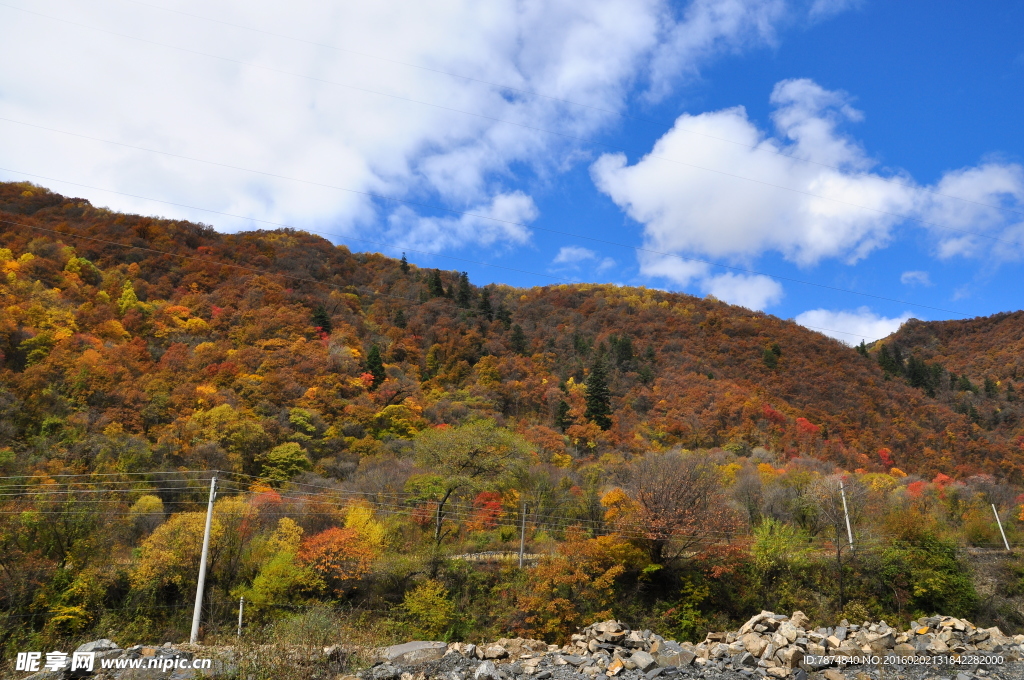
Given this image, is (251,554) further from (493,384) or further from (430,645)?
(493,384)

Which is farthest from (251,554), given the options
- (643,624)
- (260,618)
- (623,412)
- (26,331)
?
(623,412)

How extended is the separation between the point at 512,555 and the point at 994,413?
7003 cm

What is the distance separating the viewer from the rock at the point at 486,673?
49.0ft

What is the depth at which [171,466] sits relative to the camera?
33281 millimetres

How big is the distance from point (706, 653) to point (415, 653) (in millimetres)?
9126

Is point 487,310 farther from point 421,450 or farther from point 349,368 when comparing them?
point 421,450

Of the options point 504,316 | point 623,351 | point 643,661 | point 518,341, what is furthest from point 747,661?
point 504,316

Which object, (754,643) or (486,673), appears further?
(754,643)

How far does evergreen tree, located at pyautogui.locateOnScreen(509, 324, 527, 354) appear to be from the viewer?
67.1 m

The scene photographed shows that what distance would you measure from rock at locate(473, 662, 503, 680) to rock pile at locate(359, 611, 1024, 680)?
0.03 metres

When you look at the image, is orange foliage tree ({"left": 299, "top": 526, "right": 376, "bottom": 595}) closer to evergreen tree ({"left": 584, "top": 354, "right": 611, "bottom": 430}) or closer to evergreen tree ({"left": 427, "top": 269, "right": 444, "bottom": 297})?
evergreen tree ({"left": 584, "top": 354, "right": 611, "bottom": 430})

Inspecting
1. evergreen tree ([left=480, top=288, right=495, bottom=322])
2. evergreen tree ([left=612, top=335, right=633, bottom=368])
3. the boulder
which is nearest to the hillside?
evergreen tree ([left=612, top=335, right=633, bottom=368])

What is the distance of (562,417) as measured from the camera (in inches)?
2064

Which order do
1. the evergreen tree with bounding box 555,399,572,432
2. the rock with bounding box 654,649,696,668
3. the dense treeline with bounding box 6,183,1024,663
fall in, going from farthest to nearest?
the evergreen tree with bounding box 555,399,572,432
the dense treeline with bounding box 6,183,1024,663
the rock with bounding box 654,649,696,668
